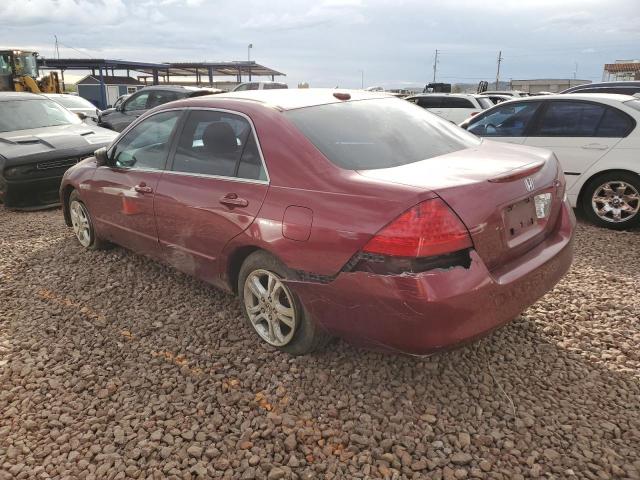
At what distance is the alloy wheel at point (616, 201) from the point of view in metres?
5.68

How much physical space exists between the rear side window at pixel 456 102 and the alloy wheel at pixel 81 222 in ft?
36.2

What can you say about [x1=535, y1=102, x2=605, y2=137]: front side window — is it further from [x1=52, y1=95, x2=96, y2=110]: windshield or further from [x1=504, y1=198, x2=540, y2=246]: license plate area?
[x1=52, y1=95, x2=96, y2=110]: windshield

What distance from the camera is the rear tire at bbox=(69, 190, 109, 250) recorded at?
505cm

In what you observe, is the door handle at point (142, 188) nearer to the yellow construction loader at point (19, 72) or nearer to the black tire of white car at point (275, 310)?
the black tire of white car at point (275, 310)

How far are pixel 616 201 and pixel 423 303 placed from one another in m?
4.59

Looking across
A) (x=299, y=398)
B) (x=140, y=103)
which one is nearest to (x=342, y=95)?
(x=299, y=398)

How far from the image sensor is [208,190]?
3.33 m

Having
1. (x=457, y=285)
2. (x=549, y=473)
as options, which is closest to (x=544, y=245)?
(x=457, y=285)

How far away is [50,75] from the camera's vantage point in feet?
67.0

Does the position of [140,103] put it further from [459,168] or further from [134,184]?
[459,168]

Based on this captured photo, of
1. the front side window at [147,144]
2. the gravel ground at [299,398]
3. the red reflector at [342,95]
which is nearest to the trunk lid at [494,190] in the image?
the gravel ground at [299,398]

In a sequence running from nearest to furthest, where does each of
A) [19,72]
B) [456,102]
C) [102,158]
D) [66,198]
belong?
[102,158] → [66,198] → [456,102] → [19,72]

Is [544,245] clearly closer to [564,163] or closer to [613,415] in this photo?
[613,415]

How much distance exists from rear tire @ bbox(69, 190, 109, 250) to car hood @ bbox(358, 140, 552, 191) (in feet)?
11.3
